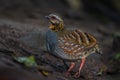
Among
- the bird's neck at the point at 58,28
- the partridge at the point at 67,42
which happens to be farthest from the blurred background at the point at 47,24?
the bird's neck at the point at 58,28

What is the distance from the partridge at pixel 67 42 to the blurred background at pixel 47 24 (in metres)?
0.41

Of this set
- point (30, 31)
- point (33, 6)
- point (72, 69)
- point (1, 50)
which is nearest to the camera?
point (1, 50)

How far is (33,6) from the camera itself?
18.9 meters

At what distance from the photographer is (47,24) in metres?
16.1

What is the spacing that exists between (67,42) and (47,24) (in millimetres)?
6320

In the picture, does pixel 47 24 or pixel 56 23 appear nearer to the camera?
pixel 56 23

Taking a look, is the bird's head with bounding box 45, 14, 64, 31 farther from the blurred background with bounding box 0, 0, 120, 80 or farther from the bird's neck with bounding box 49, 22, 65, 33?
the blurred background with bounding box 0, 0, 120, 80

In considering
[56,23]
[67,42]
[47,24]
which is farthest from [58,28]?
[47,24]

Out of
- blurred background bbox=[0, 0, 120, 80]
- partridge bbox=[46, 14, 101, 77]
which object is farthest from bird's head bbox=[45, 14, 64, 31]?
blurred background bbox=[0, 0, 120, 80]

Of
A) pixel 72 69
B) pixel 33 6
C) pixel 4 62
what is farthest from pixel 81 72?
pixel 33 6

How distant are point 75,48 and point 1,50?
132cm

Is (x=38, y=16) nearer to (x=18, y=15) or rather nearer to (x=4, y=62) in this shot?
(x=18, y=15)

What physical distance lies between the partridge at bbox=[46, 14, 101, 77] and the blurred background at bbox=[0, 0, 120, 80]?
0.41m

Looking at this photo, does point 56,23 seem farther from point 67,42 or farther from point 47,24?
point 47,24
